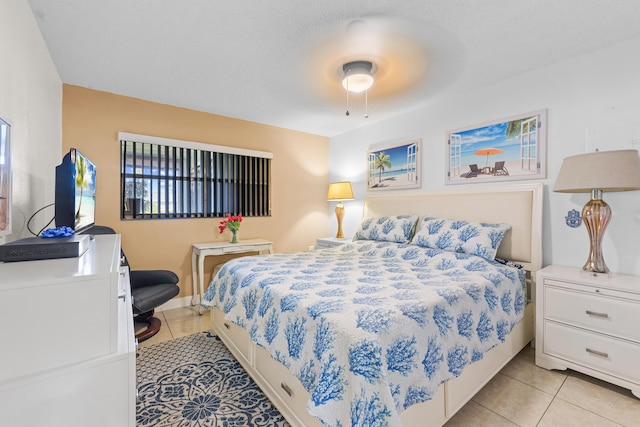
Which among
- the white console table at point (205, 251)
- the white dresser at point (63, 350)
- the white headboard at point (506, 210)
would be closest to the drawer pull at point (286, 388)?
the white dresser at point (63, 350)

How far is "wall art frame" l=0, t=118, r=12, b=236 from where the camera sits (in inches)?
47.0

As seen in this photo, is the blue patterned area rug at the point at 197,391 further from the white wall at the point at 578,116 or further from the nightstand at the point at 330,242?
the white wall at the point at 578,116

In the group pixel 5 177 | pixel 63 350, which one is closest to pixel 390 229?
pixel 63 350

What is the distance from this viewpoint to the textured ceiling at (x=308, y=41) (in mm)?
1750

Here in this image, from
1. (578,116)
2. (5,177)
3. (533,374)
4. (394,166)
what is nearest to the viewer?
(5,177)

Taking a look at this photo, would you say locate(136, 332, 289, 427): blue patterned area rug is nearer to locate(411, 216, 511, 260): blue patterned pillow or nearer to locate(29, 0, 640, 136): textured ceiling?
locate(411, 216, 511, 260): blue patterned pillow

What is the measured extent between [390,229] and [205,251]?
6.86ft

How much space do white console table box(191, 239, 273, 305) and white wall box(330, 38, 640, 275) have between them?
2492mm

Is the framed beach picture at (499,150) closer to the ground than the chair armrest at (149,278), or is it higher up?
higher up

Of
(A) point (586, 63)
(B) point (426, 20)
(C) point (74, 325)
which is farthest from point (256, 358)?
(A) point (586, 63)

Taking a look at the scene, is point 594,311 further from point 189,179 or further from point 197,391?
point 189,179

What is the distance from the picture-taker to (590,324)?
1.92 meters

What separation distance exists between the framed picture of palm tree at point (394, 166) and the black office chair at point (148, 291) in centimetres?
275

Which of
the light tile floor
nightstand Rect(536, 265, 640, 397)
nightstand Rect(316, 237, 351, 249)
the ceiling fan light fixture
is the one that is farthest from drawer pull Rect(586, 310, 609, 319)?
nightstand Rect(316, 237, 351, 249)
